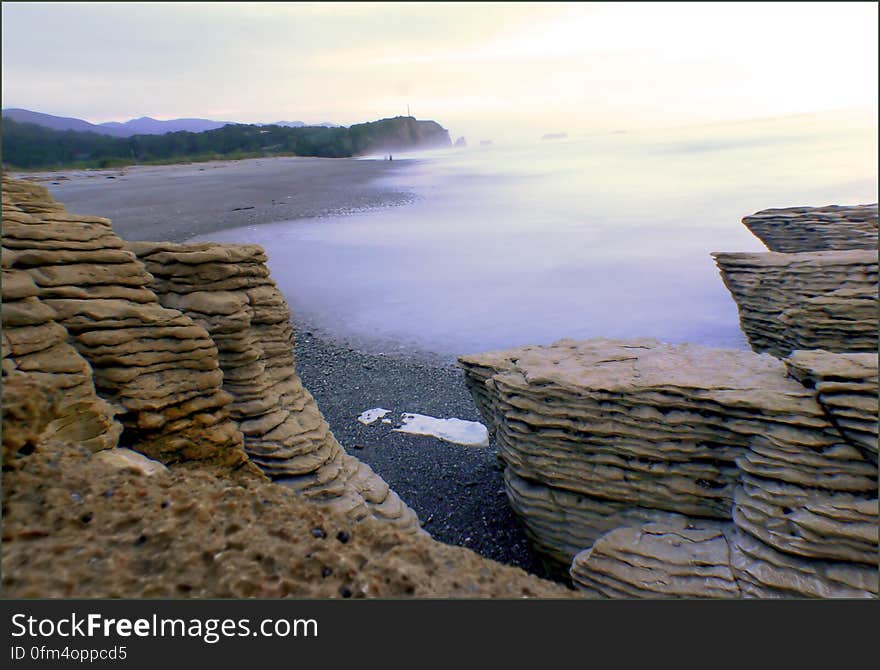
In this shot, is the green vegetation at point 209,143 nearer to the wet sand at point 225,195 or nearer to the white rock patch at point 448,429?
the wet sand at point 225,195

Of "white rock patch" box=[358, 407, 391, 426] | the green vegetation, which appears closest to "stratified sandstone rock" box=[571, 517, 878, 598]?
"white rock patch" box=[358, 407, 391, 426]

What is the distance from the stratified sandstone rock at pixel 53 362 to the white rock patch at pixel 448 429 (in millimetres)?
7418

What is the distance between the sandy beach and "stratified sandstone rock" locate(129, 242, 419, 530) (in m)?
1.74

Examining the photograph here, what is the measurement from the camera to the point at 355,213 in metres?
23.5

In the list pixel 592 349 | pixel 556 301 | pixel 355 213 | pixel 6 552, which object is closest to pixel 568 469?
pixel 592 349

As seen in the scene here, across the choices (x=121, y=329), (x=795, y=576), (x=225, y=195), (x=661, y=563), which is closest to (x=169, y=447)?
(x=121, y=329)

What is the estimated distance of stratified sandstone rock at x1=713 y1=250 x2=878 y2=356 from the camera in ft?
36.8

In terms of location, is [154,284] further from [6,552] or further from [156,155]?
[6,552]

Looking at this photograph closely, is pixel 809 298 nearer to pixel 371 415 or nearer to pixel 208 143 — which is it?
pixel 371 415

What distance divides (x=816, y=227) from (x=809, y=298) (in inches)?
230

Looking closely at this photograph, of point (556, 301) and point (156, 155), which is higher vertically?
point (156, 155)

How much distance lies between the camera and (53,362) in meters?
4.55

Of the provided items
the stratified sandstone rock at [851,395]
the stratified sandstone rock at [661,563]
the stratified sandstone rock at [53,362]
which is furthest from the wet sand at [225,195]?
the stratified sandstone rock at [851,395]
